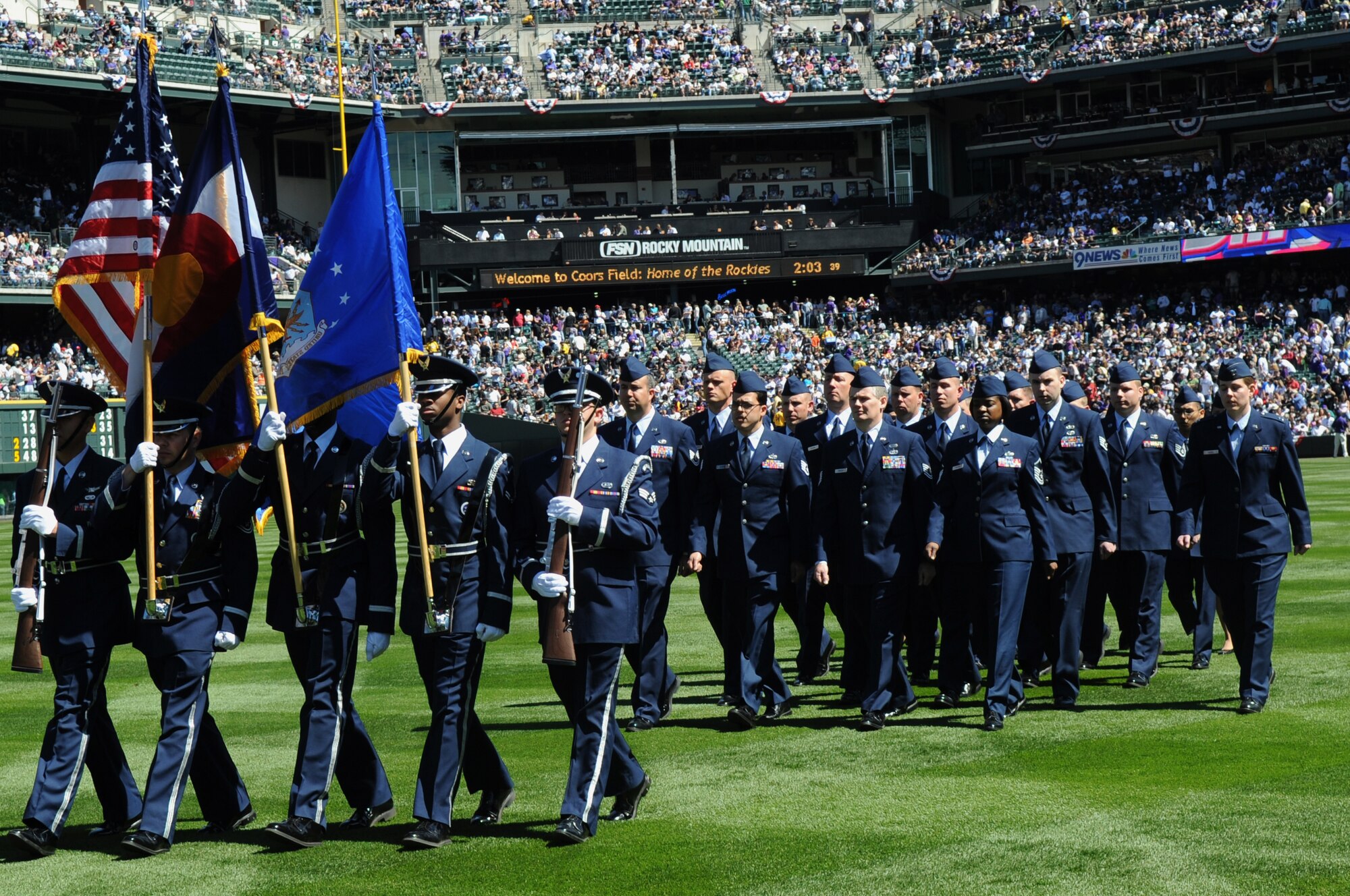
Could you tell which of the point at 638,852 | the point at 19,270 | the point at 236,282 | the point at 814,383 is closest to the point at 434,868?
the point at 638,852

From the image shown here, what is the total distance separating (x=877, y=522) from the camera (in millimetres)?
9875

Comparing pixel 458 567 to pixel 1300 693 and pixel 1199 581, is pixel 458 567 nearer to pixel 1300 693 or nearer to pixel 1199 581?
pixel 1300 693

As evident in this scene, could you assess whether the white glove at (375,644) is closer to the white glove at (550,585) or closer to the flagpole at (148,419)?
the white glove at (550,585)

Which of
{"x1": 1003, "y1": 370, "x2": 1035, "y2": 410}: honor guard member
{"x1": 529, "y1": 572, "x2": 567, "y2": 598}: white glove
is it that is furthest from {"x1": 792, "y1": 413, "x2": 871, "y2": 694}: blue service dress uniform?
{"x1": 529, "y1": 572, "x2": 567, "y2": 598}: white glove

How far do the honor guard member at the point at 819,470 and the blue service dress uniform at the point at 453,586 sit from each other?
11.2 feet

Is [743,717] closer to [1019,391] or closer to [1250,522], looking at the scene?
[1019,391]

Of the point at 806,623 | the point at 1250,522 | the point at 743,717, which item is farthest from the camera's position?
the point at 806,623

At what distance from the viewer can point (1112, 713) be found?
9.85 metres

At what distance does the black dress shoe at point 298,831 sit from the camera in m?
7.09

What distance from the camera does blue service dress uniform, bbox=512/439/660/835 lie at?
7246mm

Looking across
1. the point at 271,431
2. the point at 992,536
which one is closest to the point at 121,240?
the point at 271,431

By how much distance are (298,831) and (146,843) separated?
702 millimetres

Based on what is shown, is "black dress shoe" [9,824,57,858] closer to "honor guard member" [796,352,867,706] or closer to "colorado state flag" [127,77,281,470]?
"colorado state flag" [127,77,281,470]

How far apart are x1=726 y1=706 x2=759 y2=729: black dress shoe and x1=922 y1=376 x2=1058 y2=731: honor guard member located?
142cm
